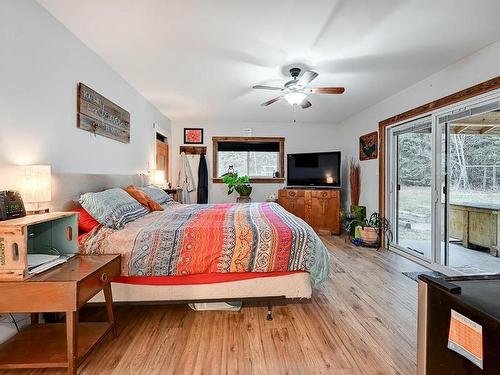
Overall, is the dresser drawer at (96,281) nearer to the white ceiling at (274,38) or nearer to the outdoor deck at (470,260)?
the white ceiling at (274,38)

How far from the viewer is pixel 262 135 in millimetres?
5758

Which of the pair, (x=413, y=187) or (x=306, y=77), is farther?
(x=413, y=187)

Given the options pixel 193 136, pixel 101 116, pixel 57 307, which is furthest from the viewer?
pixel 193 136

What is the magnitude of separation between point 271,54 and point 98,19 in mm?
1541

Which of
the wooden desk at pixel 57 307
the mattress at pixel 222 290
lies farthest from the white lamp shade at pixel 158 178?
the wooden desk at pixel 57 307

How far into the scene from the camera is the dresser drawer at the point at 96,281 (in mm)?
1353

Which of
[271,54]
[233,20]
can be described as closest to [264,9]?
[233,20]

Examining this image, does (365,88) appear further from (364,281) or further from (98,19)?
(98,19)

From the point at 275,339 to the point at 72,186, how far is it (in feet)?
6.81

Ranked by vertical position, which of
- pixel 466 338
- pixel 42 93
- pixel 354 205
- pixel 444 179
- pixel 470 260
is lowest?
pixel 470 260

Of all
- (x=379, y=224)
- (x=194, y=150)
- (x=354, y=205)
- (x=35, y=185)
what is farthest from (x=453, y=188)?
(x=194, y=150)

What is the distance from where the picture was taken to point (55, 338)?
1571 mm

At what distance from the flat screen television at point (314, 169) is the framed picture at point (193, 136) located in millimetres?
2005

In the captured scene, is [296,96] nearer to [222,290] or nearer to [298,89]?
[298,89]
